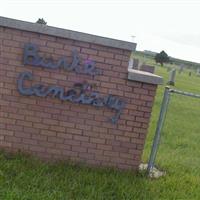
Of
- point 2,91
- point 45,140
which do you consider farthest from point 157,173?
point 2,91

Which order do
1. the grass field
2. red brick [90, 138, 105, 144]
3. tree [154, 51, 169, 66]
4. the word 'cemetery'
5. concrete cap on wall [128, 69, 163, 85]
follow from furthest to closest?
tree [154, 51, 169, 66], red brick [90, 138, 105, 144], concrete cap on wall [128, 69, 163, 85], the word 'cemetery', the grass field

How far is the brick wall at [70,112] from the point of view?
5016mm

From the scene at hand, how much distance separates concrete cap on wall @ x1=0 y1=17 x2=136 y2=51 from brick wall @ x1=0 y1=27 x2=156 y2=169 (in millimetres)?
66

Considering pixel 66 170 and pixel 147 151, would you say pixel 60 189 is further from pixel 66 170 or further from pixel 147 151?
pixel 147 151

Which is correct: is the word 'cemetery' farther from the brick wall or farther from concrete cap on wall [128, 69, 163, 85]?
concrete cap on wall [128, 69, 163, 85]

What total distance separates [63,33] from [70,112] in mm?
1070

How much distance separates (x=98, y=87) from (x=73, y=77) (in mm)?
367

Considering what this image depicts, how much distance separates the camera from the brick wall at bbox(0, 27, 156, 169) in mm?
5016

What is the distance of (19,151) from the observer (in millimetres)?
5184

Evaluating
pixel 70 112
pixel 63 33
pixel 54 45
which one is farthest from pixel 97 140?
pixel 63 33

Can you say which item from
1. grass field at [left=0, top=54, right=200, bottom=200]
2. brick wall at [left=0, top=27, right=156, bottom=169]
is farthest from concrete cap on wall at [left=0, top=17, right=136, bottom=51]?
grass field at [left=0, top=54, right=200, bottom=200]

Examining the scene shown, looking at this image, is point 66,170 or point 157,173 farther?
point 157,173

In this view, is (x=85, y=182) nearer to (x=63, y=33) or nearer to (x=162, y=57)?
(x=63, y=33)

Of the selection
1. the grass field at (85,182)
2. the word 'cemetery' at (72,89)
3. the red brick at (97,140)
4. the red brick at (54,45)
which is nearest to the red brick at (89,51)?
the word 'cemetery' at (72,89)
